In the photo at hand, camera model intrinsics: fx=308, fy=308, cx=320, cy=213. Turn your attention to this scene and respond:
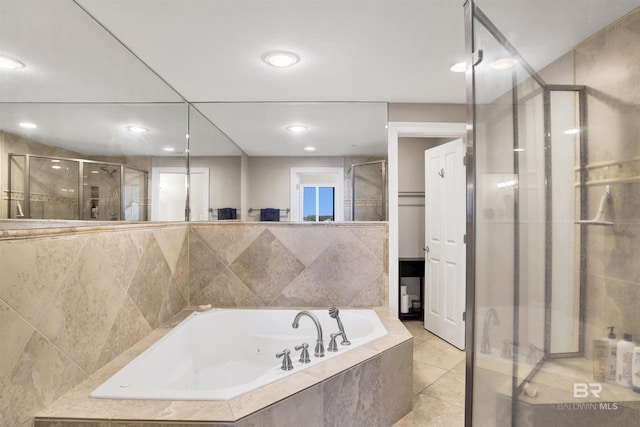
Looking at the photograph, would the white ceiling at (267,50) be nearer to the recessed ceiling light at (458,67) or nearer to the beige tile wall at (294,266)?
the recessed ceiling light at (458,67)

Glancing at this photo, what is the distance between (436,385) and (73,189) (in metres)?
2.65

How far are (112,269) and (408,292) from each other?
3347 millimetres

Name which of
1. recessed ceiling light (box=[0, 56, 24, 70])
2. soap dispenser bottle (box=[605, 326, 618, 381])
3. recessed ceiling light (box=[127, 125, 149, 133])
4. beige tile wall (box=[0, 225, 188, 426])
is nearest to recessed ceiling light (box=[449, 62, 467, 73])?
soap dispenser bottle (box=[605, 326, 618, 381])

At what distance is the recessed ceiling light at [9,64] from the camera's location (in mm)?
1030

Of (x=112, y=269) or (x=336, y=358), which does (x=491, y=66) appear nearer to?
(x=336, y=358)

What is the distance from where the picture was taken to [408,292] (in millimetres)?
4016

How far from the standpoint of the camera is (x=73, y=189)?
141cm

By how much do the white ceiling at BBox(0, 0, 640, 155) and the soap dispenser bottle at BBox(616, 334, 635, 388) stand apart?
2.75 ft

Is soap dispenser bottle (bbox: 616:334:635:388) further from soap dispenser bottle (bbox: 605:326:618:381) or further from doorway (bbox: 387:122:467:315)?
doorway (bbox: 387:122:467:315)

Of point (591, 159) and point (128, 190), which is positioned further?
point (128, 190)

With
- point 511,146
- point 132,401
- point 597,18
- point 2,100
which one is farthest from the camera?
point 132,401

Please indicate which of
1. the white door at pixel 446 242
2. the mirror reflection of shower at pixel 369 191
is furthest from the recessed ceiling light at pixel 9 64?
the white door at pixel 446 242

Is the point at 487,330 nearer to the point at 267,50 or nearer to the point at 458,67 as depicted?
the point at 458,67

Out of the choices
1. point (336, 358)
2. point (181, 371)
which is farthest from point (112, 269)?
point (336, 358)
